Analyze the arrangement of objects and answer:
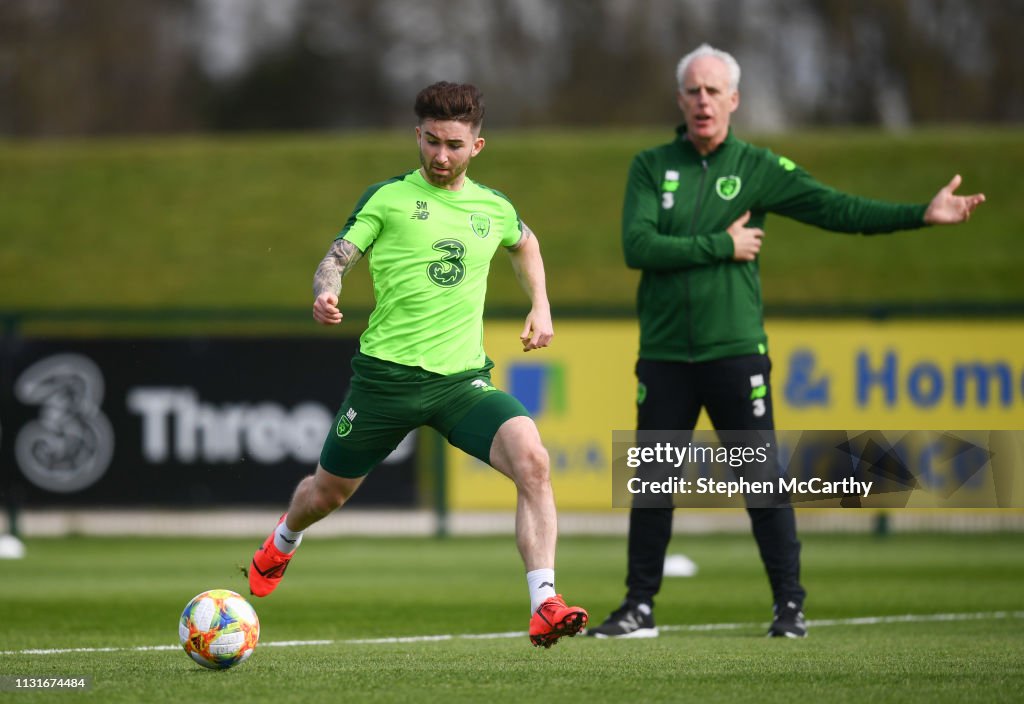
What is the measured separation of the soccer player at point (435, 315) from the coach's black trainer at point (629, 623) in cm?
137

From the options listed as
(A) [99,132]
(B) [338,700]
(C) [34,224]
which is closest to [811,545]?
(B) [338,700]

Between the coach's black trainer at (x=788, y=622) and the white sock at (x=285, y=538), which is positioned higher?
the white sock at (x=285, y=538)

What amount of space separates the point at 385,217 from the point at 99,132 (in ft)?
124

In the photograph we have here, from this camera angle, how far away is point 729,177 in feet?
26.7

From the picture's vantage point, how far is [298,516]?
295 inches

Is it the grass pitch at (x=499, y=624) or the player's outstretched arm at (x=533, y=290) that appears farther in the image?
the player's outstretched arm at (x=533, y=290)

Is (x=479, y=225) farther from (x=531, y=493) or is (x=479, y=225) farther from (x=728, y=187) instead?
(x=728, y=187)

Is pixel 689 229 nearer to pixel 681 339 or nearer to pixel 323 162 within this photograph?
pixel 681 339

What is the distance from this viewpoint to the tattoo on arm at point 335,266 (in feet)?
21.9

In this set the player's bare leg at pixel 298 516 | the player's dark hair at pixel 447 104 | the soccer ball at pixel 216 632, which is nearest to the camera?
the soccer ball at pixel 216 632

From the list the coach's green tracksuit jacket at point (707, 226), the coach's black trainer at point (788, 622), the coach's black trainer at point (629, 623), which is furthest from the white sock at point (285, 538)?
the coach's black trainer at point (788, 622)

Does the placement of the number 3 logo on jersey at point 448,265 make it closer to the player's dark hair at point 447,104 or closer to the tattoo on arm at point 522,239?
the tattoo on arm at point 522,239

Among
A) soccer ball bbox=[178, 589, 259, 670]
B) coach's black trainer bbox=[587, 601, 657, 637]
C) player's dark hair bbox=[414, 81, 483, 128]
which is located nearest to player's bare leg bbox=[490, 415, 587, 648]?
soccer ball bbox=[178, 589, 259, 670]

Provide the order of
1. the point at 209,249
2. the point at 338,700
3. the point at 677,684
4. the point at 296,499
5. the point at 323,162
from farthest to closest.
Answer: the point at 323,162, the point at 209,249, the point at 296,499, the point at 677,684, the point at 338,700
